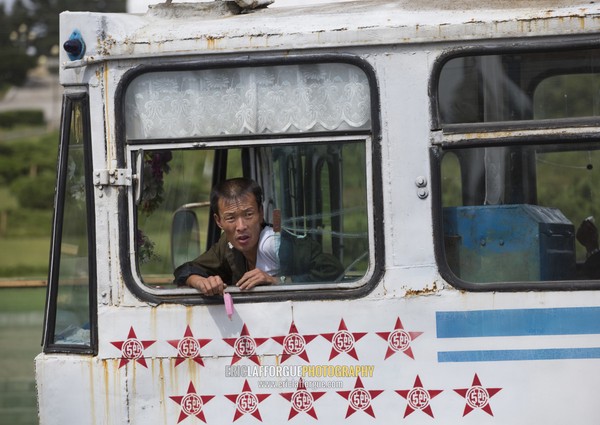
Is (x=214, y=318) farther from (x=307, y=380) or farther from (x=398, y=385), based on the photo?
(x=398, y=385)

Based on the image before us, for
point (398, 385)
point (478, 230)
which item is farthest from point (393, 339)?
point (478, 230)

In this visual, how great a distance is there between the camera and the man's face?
4.43 m

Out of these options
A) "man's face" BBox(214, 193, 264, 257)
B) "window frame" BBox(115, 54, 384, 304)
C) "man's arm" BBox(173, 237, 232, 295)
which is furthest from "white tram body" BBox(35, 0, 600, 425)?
"man's face" BBox(214, 193, 264, 257)

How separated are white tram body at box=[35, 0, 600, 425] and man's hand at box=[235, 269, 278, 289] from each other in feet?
0.11

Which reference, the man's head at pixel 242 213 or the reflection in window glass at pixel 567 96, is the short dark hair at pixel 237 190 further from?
the reflection in window glass at pixel 567 96

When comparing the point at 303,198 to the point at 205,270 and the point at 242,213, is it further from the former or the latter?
the point at 205,270

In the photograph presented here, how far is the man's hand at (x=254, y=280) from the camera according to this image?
4.24 meters

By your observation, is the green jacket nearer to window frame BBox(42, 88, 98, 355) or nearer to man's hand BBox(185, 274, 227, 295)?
man's hand BBox(185, 274, 227, 295)

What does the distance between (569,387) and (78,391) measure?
1.94m

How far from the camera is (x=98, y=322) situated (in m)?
4.27

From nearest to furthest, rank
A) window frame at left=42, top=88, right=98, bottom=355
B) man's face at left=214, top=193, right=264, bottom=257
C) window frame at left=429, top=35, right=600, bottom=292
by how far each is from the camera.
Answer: window frame at left=429, top=35, right=600, bottom=292
window frame at left=42, top=88, right=98, bottom=355
man's face at left=214, top=193, right=264, bottom=257

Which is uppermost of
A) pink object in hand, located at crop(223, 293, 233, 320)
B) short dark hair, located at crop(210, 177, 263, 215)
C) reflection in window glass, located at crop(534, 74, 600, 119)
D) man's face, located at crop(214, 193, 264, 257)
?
reflection in window glass, located at crop(534, 74, 600, 119)

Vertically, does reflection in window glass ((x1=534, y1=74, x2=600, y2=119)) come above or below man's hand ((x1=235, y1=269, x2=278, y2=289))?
above

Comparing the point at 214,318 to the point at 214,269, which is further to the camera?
the point at 214,269
